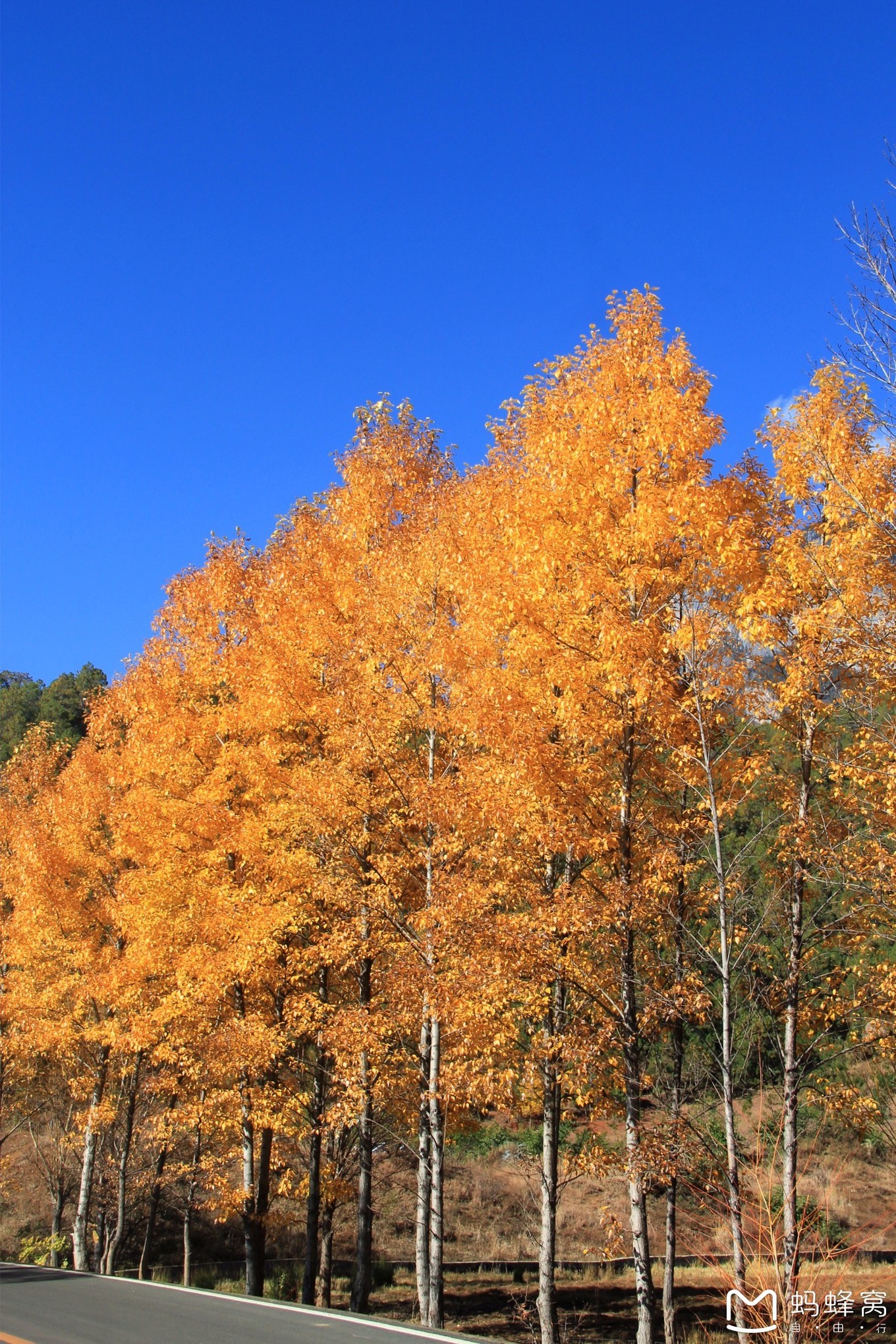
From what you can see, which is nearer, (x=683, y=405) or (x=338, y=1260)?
(x=683, y=405)

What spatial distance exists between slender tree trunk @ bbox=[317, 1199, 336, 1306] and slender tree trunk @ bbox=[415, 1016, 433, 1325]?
3.33 metres

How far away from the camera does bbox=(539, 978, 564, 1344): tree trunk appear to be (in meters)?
9.68

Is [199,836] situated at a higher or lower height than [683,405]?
lower

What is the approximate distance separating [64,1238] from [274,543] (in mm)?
17627

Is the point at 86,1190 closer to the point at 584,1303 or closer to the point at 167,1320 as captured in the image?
the point at 584,1303

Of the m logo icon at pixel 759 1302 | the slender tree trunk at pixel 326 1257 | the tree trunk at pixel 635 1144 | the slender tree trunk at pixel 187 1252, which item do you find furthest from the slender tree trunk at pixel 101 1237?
the m logo icon at pixel 759 1302

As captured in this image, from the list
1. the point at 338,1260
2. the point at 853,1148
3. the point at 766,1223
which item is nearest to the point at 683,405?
the point at 766,1223

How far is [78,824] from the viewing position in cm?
1706

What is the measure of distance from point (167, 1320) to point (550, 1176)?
4144mm

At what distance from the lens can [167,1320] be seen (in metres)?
7.79

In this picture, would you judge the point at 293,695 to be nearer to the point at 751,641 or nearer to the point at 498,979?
the point at 498,979

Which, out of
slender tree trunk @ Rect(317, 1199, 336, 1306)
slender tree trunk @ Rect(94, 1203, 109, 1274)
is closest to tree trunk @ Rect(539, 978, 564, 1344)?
slender tree trunk @ Rect(317, 1199, 336, 1306)

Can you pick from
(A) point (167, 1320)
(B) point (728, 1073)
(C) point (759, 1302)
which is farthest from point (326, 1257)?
(C) point (759, 1302)

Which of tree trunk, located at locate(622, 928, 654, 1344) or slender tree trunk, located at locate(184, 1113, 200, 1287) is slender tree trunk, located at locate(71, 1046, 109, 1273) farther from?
tree trunk, located at locate(622, 928, 654, 1344)
